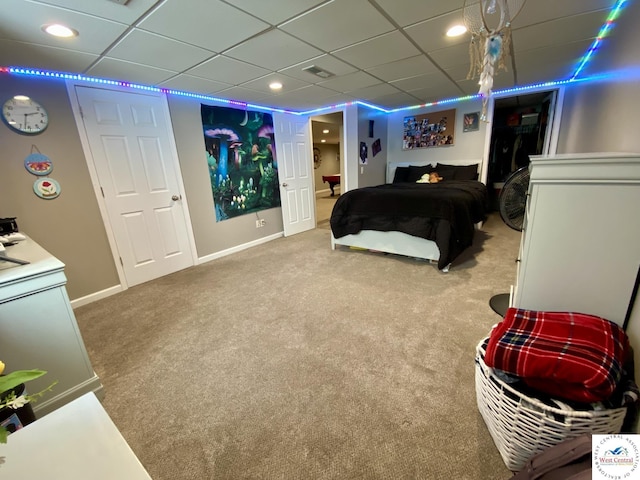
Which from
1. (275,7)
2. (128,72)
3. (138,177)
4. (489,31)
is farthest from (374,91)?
(138,177)

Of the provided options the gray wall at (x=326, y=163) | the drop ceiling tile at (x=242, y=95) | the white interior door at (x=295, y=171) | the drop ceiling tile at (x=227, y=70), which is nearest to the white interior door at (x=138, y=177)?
the drop ceiling tile at (x=242, y=95)

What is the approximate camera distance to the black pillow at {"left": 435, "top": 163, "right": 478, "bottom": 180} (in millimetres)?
4383

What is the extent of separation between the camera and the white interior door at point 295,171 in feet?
14.3

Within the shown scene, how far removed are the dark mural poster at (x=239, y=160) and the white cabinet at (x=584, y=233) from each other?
338cm

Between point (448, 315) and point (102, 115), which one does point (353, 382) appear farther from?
point (102, 115)

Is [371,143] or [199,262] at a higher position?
[371,143]

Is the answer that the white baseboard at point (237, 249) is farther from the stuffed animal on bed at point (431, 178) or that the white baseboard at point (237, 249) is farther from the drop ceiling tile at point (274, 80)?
the stuffed animal on bed at point (431, 178)

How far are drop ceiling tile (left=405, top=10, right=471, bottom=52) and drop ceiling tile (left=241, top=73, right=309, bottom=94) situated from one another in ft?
4.18

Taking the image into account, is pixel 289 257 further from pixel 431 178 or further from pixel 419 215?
pixel 431 178

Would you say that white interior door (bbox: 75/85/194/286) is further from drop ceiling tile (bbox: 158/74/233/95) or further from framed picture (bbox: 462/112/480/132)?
framed picture (bbox: 462/112/480/132)

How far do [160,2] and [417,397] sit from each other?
2.47 meters

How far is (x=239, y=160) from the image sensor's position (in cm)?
382

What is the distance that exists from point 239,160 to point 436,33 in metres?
2.75

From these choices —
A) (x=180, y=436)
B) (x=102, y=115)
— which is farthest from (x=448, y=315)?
(x=102, y=115)
